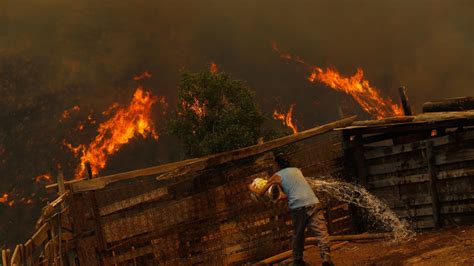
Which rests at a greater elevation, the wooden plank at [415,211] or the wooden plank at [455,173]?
the wooden plank at [455,173]

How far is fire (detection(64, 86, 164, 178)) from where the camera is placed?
37562mm

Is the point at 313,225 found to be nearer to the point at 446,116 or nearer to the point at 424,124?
the point at 446,116

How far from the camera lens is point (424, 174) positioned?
1003 cm

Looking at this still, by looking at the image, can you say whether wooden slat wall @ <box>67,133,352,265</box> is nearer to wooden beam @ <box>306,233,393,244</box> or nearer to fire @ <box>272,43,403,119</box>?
wooden beam @ <box>306,233,393,244</box>

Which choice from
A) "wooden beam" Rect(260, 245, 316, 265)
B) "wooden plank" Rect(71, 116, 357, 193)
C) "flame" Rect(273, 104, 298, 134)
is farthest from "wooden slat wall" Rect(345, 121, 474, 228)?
"flame" Rect(273, 104, 298, 134)

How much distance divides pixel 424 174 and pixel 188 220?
5.42 metres

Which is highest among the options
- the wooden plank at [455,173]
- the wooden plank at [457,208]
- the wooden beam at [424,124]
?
the wooden beam at [424,124]

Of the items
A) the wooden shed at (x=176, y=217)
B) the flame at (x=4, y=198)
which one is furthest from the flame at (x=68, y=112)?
the wooden shed at (x=176, y=217)

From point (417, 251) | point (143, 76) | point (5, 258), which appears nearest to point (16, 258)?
point (5, 258)

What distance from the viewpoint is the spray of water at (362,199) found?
1055cm

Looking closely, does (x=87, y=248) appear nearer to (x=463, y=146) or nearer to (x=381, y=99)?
(x=463, y=146)

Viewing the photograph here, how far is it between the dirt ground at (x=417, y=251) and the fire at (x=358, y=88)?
128 ft

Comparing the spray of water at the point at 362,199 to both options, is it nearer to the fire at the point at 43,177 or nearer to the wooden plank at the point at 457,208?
the wooden plank at the point at 457,208

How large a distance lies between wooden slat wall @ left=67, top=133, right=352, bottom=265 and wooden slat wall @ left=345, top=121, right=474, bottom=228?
6.12 ft
